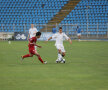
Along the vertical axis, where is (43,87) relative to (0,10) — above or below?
below

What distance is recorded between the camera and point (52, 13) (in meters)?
52.2

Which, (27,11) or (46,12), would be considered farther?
(46,12)

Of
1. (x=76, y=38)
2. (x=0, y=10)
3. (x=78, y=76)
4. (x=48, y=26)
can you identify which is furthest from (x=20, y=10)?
(x=78, y=76)

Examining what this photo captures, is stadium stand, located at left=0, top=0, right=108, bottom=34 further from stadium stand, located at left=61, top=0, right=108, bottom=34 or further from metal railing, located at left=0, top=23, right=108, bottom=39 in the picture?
metal railing, located at left=0, top=23, right=108, bottom=39

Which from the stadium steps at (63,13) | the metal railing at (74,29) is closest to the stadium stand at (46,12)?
the stadium steps at (63,13)

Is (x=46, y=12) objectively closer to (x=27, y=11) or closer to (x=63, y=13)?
(x=63, y=13)

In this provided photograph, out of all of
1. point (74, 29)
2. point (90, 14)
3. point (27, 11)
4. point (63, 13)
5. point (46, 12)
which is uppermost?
point (27, 11)

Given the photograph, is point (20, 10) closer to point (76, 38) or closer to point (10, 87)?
point (76, 38)

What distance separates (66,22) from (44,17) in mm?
3714

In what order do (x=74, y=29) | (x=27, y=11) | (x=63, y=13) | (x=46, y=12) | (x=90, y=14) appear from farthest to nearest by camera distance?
(x=63, y=13)
(x=46, y=12)
(x=27, y=11)
(x=90, y=14)
(x=74, y=29)

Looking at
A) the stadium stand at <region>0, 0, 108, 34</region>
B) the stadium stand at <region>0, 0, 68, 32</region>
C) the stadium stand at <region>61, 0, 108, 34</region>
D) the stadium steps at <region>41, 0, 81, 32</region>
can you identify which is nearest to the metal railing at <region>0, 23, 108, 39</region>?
the stadium stand at <region>61, 0, 108, 34</region>

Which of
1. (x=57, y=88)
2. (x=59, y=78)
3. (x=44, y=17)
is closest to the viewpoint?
(x=57, y=88)

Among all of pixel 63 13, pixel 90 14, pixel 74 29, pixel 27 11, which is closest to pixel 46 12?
pixel 63 13

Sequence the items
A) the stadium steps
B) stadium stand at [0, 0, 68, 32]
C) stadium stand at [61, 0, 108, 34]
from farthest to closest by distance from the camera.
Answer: stadium stand at [0, 0, 68, 32] → the stadium steps → stadium stand at [61, 0, 108, 34]
